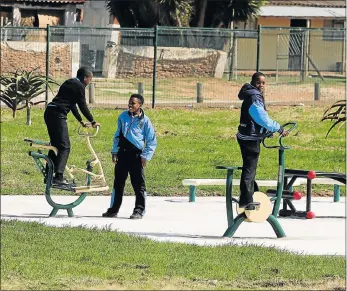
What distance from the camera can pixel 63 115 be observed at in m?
13.7

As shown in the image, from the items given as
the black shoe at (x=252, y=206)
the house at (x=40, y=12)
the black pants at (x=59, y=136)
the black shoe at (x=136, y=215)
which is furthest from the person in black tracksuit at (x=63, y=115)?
the house at (x=40, y=12)

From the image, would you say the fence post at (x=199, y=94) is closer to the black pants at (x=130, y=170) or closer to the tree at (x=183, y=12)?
the tree at (x=183, y=12)

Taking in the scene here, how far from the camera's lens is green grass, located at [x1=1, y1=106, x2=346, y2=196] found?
16.9 metres

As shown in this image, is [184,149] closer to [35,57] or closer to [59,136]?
[59,136]

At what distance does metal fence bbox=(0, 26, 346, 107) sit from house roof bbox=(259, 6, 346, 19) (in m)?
10.2

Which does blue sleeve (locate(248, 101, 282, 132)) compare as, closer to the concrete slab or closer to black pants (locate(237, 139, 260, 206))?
black pants (locate(237, 139, 260, 206))

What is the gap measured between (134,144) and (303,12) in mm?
38663

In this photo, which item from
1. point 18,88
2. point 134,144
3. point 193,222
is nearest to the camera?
point 134,144

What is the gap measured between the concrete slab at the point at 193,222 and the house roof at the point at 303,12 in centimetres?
3485

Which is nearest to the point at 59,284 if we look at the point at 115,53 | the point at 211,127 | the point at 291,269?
the point at 291,269

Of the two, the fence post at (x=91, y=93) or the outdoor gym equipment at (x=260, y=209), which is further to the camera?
the fence post at (x=91, y=93)

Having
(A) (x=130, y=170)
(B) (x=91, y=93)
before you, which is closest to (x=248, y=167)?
(A) (x=130, y=170)

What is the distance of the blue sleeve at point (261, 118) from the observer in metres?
12.0

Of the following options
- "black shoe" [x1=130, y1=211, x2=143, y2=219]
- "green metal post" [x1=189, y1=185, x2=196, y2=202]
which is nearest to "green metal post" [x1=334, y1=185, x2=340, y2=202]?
"green metal post" [x1=189, y1=185, x2=196, y2=202]
